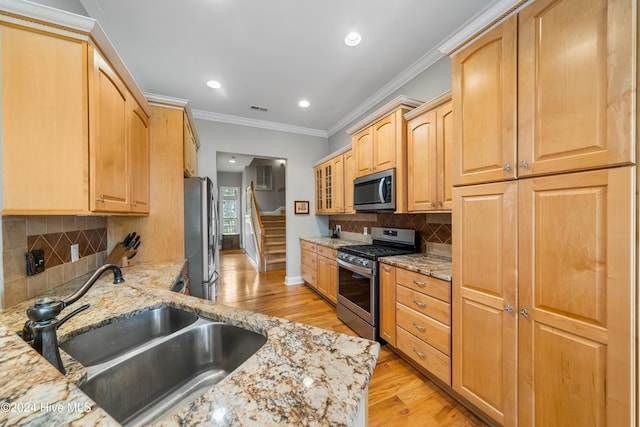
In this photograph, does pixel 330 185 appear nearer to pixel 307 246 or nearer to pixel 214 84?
pixel 307 246

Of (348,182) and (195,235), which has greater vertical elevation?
(348,182)

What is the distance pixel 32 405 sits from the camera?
501 mm

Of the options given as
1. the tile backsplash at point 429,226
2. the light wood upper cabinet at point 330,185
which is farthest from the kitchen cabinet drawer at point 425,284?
the light wood upper cabinet at point 330,185

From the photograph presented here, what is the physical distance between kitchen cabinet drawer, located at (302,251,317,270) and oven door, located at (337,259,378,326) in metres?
1.03

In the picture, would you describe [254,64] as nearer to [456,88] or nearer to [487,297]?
[456,88]

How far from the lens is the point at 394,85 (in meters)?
3.02

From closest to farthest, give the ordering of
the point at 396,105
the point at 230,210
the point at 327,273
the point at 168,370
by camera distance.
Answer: the point at 168,370, the point at 396,105, the point at 327,273, the point at 230,210

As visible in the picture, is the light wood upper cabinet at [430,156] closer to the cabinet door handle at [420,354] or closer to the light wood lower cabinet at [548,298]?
the light wood lower cabinet at [548,298]

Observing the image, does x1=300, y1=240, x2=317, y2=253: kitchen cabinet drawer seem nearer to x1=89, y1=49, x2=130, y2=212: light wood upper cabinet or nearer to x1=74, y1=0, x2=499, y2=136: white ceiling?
x1=74, y1=0, x2=499, y2=136: white ceiling


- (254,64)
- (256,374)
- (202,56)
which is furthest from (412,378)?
(202,56)

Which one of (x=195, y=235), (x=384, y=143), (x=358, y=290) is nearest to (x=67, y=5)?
(x=195, y=235)

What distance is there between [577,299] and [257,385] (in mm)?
1424

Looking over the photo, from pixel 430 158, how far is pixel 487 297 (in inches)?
48.2

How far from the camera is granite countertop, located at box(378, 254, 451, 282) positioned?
1.76 meters
